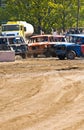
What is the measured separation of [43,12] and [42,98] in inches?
1969

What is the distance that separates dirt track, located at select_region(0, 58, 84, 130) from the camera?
12480mm

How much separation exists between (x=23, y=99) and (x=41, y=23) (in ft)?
166

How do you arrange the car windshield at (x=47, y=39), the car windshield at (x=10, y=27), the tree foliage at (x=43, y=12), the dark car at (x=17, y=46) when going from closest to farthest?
1. the dark car at (x=17, y=46)
2. the car windshield at (x=47, y=39)
3. the car windshield at (x=10, y=27)
4. the tree foliage at (x=43, y=12)

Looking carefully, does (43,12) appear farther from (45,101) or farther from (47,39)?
(45,101)

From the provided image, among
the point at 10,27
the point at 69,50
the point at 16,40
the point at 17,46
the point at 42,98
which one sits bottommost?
the point at 10,27

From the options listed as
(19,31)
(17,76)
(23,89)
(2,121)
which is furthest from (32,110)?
(19,31)

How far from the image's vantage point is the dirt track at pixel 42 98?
12.5m

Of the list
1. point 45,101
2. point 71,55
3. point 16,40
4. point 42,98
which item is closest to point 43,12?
point 16,40

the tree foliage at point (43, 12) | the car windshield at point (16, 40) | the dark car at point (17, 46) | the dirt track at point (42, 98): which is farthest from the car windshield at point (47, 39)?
the tree foliage at point (43, 12)

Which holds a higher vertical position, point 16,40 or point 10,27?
point 16,40

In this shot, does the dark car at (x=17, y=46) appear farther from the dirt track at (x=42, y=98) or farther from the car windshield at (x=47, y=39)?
the dirt track at (x=42, y=98)

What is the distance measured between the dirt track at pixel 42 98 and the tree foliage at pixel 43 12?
39.8 meters

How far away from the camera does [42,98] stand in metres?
16.4

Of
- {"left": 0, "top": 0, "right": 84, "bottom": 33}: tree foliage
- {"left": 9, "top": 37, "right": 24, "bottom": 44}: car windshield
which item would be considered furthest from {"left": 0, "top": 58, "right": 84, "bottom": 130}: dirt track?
{"left": 0, "top": 0, "right": 84, "bottom": 33}: tree foliage
